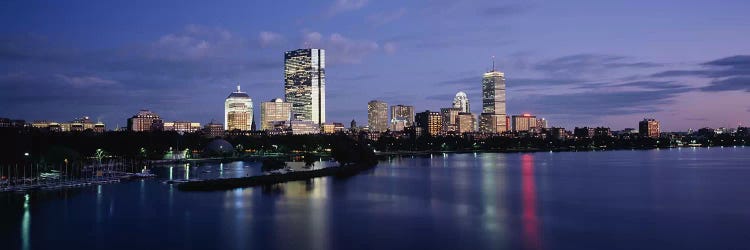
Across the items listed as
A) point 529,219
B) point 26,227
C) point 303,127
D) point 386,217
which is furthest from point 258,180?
point 303,127

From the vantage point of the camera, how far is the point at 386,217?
97.0ft

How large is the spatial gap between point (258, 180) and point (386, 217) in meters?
17.9

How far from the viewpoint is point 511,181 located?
164 ft

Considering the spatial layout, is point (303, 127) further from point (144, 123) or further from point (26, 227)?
point (26, 227)

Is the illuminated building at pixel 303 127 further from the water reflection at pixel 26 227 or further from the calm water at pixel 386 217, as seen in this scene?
the water reflection at pixel 26 227

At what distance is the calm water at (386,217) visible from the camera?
2358cm

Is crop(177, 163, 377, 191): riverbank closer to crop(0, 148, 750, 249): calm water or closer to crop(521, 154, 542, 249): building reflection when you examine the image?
crop(0, 148, 750, 249): calm water

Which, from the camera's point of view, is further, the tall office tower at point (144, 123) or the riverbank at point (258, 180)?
the tall office tower at point (144, 123)

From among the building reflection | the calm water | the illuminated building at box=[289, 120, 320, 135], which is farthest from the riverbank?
the illuminated building at box=[289, 120, 320, 135]

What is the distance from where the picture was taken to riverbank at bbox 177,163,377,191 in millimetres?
41375

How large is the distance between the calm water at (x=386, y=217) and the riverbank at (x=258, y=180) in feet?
5.25

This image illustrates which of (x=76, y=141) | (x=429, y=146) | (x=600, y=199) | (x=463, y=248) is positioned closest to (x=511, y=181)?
(x=600, y=199)

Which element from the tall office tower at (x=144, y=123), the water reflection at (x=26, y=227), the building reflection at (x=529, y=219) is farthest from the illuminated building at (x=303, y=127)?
the water reflection at (x=26, y=227)

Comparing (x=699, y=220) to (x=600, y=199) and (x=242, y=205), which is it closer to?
(x=600, y=199)
